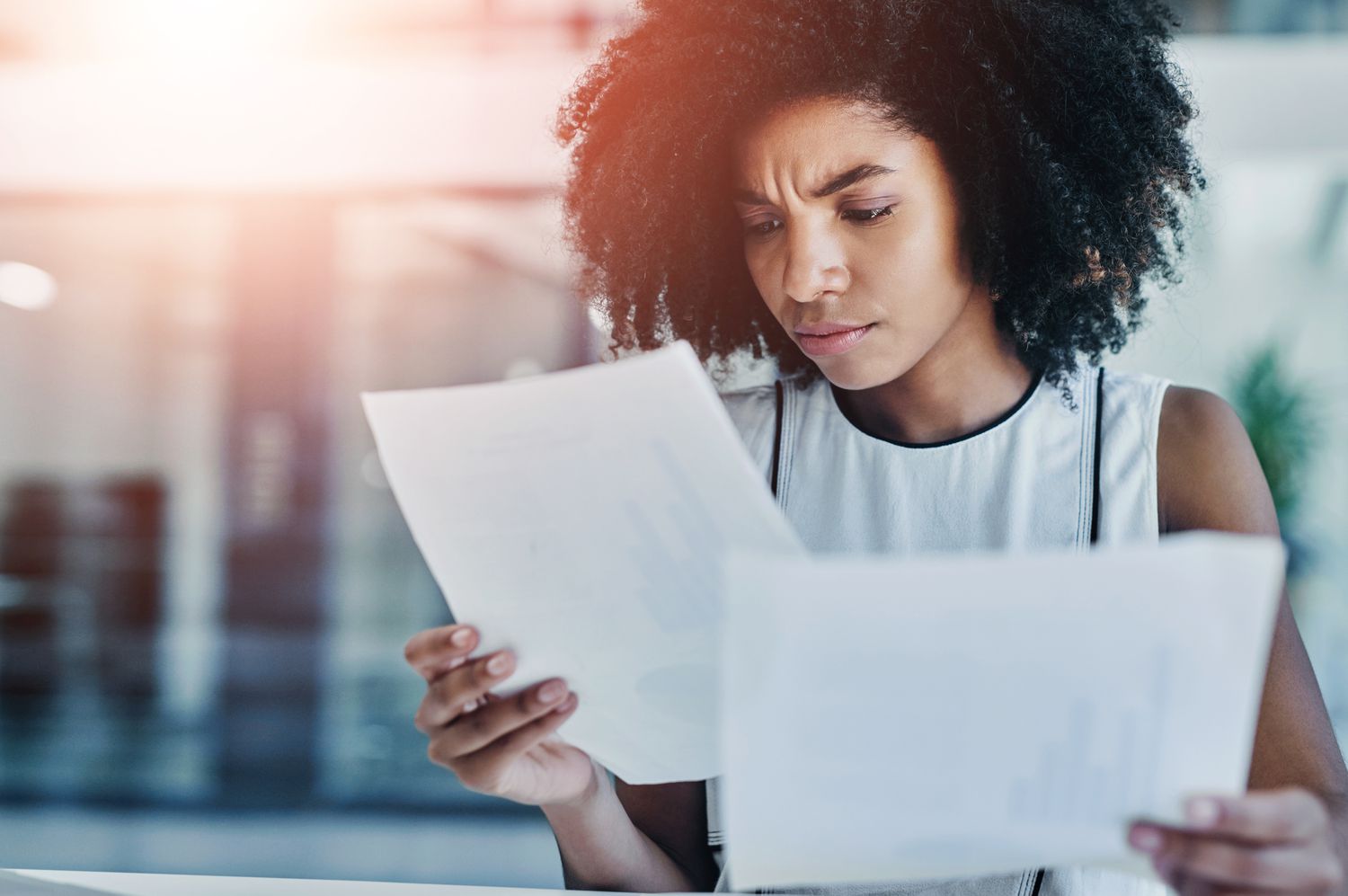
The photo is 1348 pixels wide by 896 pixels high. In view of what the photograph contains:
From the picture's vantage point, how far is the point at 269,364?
3822 millimetres

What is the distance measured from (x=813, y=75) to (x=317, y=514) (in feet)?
10.4

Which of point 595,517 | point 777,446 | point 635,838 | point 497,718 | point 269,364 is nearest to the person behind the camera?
point 595,517

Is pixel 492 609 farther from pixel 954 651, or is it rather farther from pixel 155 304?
pixel 155 304

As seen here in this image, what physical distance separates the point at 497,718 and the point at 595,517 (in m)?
0.21

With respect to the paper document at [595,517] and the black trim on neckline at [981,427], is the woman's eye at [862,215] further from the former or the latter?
the paper document at [595,517]

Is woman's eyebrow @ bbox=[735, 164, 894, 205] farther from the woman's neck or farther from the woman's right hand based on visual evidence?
the woman's right hand

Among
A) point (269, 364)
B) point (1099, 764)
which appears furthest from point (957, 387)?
point (269, 364)

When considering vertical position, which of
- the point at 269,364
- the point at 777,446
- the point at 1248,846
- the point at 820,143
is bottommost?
the point at 1248,846

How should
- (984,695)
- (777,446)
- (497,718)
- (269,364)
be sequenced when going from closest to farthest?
(984,695) → (497,718) → (777,446) → (269,364)

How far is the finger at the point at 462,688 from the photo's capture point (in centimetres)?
77

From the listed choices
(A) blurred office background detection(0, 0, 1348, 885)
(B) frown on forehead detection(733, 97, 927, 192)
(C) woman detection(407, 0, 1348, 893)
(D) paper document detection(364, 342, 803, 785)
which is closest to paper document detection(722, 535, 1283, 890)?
(D) paper document detection(364, 342, 803, 785)

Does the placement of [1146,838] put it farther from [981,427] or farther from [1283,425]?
[1283,425]

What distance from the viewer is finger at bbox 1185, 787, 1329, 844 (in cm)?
54

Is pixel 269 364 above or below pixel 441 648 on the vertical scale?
above
